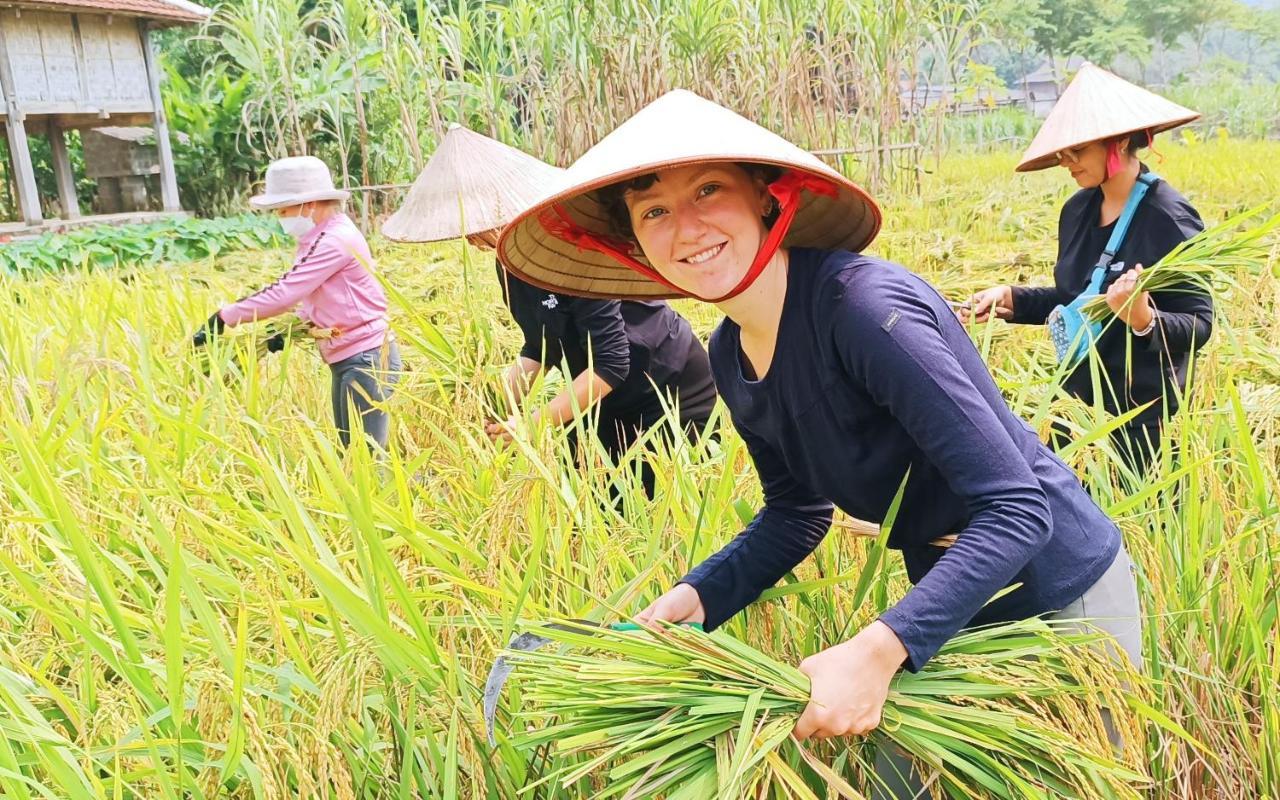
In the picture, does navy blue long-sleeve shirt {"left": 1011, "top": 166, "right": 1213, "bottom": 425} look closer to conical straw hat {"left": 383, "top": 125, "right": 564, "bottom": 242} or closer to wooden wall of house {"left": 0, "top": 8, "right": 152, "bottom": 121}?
conical straw hat {"left": 383, "top": 125, "right": 564, "bottom": 242}

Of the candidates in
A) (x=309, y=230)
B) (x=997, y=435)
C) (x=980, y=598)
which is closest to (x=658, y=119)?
(x=997, y=435)

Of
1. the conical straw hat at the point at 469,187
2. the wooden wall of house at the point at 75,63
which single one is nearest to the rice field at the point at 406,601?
the conical straw hat at the point at 469,187

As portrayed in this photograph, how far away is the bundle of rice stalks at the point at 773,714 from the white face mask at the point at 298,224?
3.04 metres

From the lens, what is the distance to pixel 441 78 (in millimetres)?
7590

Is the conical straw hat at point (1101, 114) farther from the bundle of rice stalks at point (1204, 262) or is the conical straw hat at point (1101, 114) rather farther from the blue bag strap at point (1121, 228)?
the bundle of rice stalks at point (1204, 262)

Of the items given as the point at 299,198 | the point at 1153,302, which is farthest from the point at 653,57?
the point at 1153,302

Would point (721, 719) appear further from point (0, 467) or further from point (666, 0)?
point (666, 0)

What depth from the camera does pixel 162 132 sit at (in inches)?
481

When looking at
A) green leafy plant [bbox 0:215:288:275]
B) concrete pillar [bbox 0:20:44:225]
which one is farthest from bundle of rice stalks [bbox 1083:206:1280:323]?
concrete pillar [bbox 0:20:44:225]

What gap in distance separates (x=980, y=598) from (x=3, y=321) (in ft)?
11.8

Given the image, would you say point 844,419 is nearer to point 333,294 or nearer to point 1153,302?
point 1153,302

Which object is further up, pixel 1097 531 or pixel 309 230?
pixel 309 230

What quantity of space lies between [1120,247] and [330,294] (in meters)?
2.49

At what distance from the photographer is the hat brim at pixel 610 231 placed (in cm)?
117
